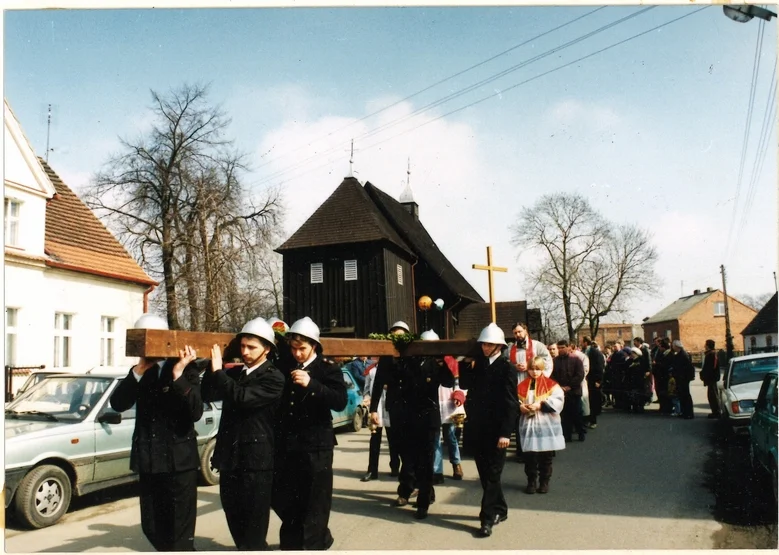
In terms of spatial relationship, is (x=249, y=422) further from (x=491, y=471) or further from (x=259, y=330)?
(x=491, y=471)

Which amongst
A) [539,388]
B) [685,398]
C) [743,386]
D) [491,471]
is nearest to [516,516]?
[491,471]

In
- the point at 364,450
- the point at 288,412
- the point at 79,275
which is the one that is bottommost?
the point at 364,450

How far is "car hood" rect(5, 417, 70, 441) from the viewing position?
6676 millimetres

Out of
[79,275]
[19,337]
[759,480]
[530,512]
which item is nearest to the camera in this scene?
[530,512]

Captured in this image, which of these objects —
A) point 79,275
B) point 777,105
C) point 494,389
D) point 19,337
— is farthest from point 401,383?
point 79,275

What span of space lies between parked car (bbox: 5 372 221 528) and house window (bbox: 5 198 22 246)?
311 inches

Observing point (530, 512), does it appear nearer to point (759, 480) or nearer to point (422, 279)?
point (759, 480)

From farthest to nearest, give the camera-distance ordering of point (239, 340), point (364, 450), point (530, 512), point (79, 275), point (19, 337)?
point (79, 275), point (19, 337), point (364, 450), point (530, 512), point (239, 340)

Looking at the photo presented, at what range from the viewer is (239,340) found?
→ 500cm

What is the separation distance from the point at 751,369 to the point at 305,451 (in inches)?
391

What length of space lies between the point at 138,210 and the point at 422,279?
567 inches

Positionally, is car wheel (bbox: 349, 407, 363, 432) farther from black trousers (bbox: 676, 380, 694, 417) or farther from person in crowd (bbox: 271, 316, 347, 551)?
person in crowd (bbox: 271, 316, 347, 551)

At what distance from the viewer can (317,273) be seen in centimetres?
2973

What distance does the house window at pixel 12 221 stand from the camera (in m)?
14.4
